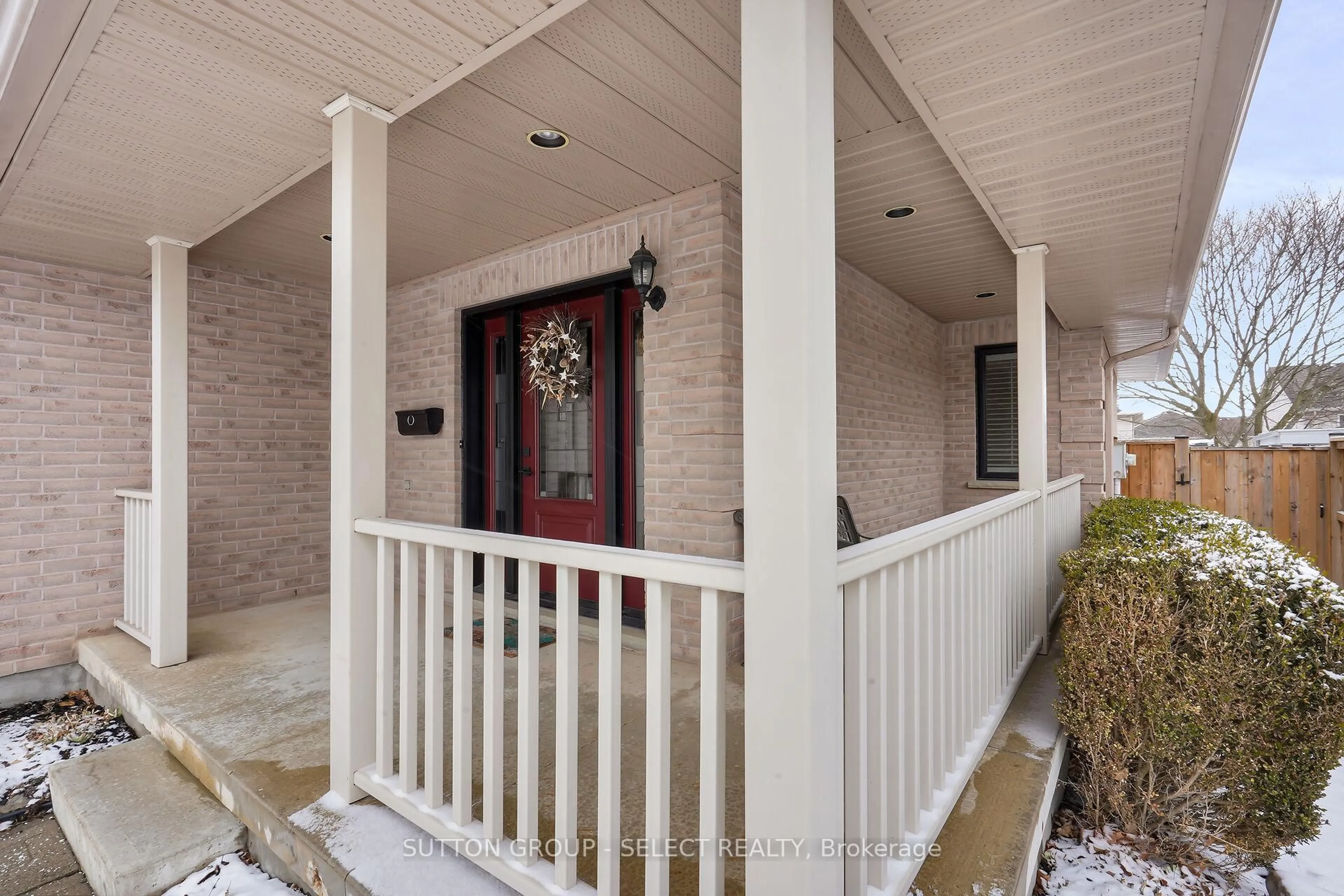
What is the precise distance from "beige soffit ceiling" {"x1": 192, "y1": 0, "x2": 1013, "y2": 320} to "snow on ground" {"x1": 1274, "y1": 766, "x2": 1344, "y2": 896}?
2.92m

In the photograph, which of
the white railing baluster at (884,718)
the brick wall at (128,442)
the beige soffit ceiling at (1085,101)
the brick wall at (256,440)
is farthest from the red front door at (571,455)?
the white railing baluster at (884,718)

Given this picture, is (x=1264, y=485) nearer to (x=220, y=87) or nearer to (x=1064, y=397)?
(x=1064, y=397)

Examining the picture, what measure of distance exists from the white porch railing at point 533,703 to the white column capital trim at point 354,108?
1.31 meters

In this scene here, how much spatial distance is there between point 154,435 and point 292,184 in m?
1.57

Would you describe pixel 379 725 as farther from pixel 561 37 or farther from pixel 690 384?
pixel 561 37

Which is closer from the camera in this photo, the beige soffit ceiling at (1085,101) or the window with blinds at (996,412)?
the beige soffit ceiling at (1085,101)

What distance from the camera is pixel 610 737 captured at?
1425 mm

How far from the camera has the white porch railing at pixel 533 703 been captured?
1.29 metres

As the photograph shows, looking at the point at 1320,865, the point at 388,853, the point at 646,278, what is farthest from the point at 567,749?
the point at 1320,865

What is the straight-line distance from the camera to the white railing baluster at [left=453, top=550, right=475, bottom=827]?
1.71 meters

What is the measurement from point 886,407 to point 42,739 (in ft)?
17.4

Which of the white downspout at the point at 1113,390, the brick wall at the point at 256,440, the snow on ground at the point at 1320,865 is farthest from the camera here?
the white downspout at the point at 1113,390

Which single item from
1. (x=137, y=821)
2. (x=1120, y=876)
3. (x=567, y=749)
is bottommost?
(x=1120, y=876)

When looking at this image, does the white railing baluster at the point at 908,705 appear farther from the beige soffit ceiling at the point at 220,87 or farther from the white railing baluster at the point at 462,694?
the beige soffit ceiling at the point at 220,87
